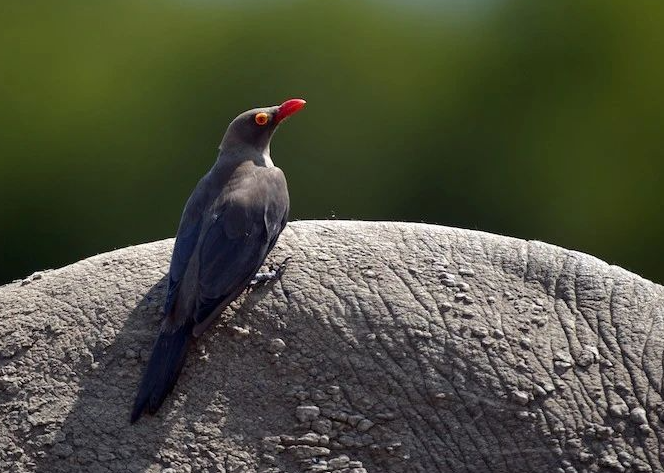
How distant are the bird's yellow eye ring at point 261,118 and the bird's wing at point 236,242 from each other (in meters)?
1.34

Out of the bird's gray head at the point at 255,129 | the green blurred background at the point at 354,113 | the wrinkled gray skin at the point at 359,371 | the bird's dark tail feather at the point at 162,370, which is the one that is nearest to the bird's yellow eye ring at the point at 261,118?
the bird's gray head at the point at 255,129

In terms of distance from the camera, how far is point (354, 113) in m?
18.3

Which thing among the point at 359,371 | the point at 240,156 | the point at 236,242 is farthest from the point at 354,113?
the point at 359,371

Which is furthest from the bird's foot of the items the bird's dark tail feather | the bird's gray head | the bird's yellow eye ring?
the bird's yellow eye ring

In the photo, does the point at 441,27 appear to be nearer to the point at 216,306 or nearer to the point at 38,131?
the point at 38,131

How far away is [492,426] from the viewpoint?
7.15 meters

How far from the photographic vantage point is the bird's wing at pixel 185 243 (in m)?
7.43

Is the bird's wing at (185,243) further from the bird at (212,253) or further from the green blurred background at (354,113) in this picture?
the green blurred background at (354,113)

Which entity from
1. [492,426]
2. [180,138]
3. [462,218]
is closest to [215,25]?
[180,138]

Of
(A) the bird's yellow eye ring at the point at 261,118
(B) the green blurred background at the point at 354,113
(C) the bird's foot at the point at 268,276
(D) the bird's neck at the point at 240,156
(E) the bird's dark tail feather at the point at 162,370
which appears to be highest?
(A) the bird's yellow eye ring at the point at 261,118

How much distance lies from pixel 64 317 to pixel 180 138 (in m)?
11.0

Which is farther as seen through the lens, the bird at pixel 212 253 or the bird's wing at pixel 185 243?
the bird's wing at pixel 185 243

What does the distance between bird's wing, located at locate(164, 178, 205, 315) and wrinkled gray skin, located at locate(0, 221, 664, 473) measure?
0.20 metres

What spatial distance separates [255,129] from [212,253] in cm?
193
